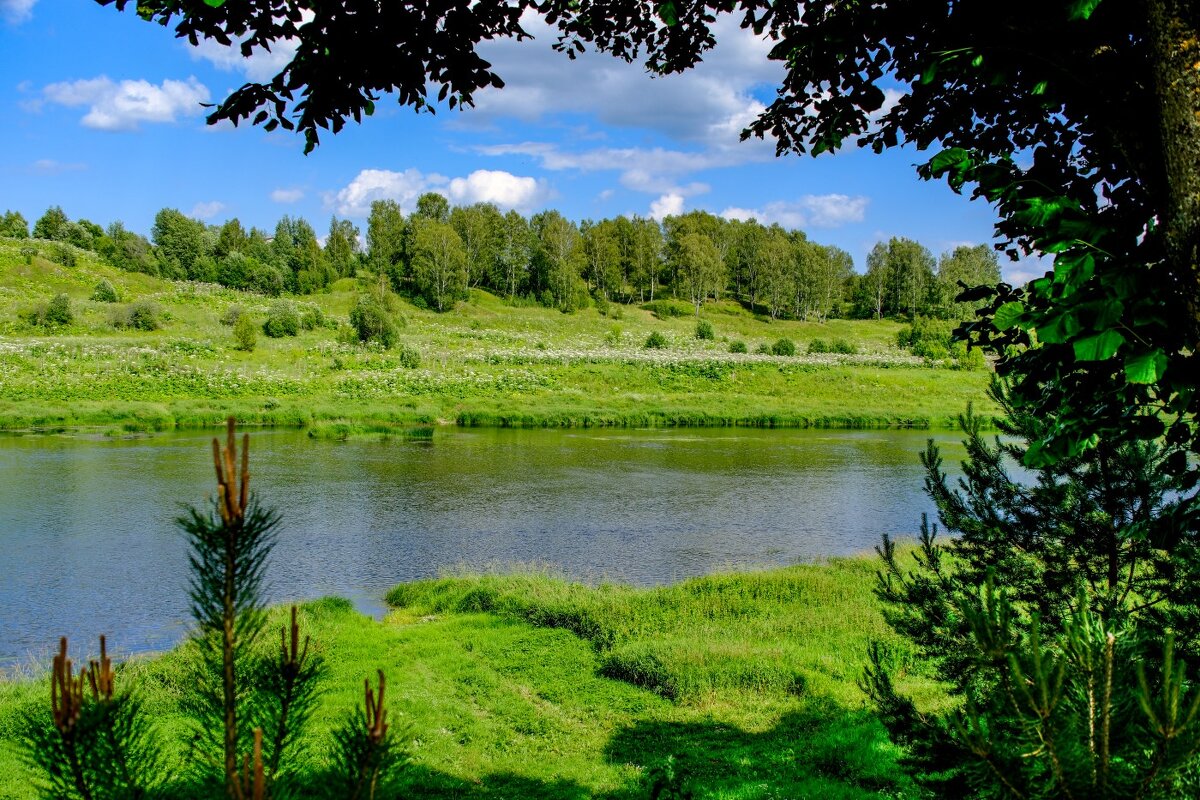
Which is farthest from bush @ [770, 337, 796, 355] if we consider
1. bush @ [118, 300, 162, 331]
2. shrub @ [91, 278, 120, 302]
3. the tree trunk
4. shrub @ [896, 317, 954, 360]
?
the tree trunk

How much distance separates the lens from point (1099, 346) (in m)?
2.67

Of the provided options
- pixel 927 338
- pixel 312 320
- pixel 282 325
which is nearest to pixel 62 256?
pixel 312 320

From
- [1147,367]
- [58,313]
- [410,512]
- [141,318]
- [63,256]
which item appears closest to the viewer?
[1147,367]

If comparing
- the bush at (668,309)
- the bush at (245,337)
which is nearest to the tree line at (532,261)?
the bush at (668,309)

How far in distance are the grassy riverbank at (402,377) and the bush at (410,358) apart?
615 millimetres

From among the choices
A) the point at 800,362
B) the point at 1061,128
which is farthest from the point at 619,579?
the point at 800,362

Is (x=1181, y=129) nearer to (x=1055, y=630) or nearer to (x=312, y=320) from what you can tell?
(x=1055, y=630)

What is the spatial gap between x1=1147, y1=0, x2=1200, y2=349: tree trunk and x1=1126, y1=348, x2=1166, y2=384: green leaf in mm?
245

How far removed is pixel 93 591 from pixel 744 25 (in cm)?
1564

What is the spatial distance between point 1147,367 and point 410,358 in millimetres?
49460

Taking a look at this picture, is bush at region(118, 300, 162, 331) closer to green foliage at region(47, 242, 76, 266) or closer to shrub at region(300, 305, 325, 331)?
shrub at region(300, 305, 325, 331)

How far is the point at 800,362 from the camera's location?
190ft

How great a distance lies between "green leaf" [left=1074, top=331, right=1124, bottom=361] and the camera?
2645 mm

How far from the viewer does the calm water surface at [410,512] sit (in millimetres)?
15797
